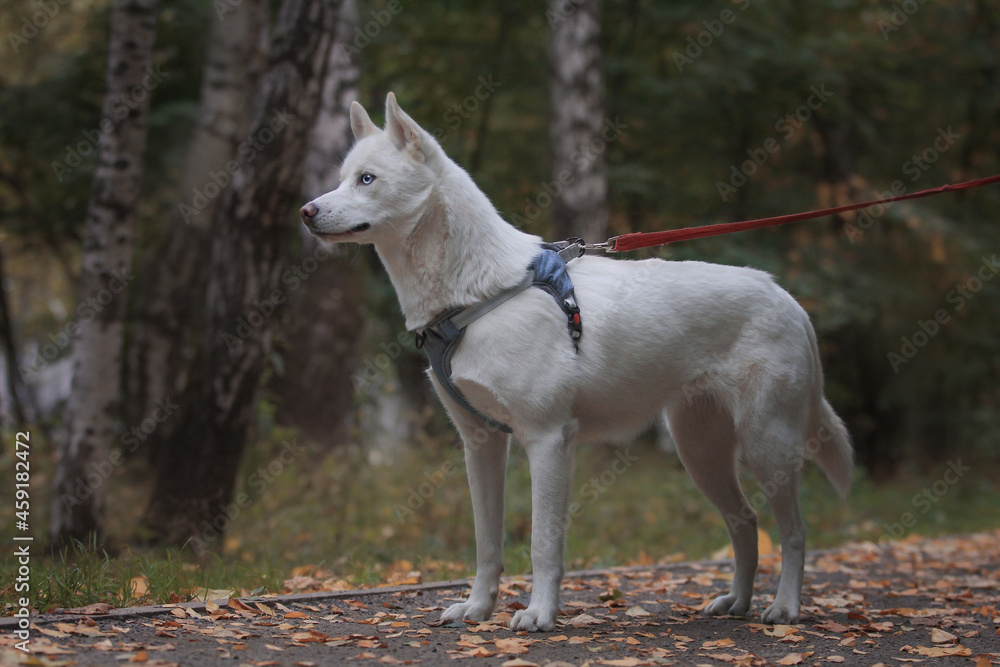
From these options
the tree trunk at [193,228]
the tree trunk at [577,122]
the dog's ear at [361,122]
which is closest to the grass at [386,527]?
the tree trunk at [193,228]

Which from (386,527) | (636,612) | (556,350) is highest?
(556,350)

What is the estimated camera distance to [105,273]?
→ 673 centimetres

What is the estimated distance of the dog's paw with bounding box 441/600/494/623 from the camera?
418 centimetres

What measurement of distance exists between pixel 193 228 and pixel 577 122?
4.92 m

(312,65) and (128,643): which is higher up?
(312,65)

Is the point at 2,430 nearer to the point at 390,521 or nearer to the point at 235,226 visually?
the point at 390,521

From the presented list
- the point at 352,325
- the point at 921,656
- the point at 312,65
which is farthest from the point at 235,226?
the point at 921,656

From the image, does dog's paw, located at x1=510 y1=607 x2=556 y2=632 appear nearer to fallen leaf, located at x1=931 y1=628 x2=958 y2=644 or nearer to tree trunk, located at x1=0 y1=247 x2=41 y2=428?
fallen leaf, located at x1=931 y1=628 x2=958 y2=644

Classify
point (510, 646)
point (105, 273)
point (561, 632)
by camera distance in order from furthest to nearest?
1. point (105, 273)
2. point (561, 632)
3. point (510, 646)

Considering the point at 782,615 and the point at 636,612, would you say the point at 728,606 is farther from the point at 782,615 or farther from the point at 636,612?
the point at 636,612

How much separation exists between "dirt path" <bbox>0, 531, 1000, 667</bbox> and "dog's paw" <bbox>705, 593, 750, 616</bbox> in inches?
3.2

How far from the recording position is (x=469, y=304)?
161 inches

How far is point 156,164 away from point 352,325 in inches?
163

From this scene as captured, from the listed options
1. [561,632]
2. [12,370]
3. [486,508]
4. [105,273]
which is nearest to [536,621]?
[561,632]
